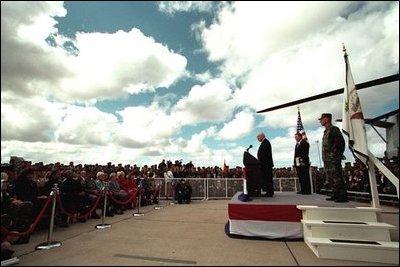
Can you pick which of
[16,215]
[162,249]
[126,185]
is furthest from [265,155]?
[126,185]

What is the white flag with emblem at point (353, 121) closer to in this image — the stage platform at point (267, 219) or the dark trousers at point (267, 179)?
the stage platform at point (267, 219)

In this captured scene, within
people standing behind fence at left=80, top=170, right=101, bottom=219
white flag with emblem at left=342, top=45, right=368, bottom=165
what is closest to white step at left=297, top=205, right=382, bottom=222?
white flag with emblem at left=342, top=45, right=368, bottom=165

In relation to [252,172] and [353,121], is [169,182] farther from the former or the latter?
[353,121]

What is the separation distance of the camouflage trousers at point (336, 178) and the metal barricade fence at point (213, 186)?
825 centimetres

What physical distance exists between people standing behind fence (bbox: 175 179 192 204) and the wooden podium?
6.33 metres

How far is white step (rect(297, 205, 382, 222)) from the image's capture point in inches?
179

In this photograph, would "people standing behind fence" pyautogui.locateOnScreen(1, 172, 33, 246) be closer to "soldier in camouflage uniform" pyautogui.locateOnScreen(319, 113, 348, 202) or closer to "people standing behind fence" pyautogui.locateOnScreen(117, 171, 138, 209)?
"people standing behind fence" pyautogui.locateOnScreen(117, 171, 138, 209)

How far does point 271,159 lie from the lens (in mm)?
6672

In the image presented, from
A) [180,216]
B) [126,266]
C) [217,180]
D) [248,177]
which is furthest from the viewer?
[217,180]

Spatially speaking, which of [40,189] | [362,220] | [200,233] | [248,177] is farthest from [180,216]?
[362,220]

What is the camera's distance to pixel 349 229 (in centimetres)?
440

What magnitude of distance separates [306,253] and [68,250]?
3.86m

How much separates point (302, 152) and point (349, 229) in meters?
2.83

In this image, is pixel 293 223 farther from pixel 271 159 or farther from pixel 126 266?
pixel 126 266
